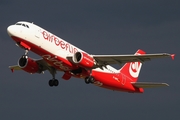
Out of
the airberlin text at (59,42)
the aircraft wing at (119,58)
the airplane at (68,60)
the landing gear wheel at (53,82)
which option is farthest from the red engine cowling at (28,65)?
the aircraft wing at (119,58)

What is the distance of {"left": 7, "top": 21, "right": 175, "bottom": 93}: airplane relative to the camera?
55406mm

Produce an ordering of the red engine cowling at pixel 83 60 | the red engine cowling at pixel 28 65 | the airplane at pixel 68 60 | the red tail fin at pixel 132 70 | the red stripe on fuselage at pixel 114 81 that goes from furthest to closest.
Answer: the red tail fin at pixel 132 70, the red stripe on fuselage at pixel 114 81, the red engine cowling at pixel 28 65, the red engine cowling at pixel 83 60, the airplane at pixel 68 60

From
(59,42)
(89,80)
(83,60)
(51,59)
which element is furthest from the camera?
(89,80)

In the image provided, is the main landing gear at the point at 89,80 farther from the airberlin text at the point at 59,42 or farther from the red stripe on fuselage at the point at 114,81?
the airberlin text at the point at 59,42

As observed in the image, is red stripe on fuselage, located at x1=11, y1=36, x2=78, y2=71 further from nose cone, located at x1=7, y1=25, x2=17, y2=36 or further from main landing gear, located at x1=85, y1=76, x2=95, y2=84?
main landing gear, located at x1=85, y1=76, x2=95, y2=84

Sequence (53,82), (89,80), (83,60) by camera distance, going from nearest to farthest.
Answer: (83,60) → (89,80) → (53,82)

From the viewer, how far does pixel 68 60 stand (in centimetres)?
5753

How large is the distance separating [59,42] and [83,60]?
3.12 m

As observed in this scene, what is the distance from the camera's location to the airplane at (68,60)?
5541 cm

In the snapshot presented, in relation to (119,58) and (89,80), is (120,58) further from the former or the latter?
(89,80)

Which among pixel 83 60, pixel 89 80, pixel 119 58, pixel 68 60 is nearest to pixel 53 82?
pixel 89 80

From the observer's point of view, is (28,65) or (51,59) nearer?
(51,59)

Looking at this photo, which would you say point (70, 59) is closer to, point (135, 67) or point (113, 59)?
point (113, 59)

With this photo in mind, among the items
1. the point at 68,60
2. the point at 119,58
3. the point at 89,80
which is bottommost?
the point at 89,80
